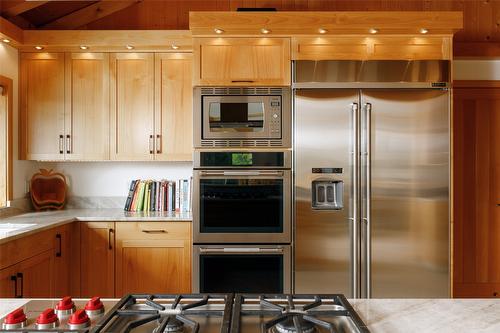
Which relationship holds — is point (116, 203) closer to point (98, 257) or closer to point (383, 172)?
point (98, 257)

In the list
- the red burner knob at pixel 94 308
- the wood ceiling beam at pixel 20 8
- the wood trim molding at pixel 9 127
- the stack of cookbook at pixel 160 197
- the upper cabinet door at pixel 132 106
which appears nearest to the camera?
the red burner knob at pixel 94 308

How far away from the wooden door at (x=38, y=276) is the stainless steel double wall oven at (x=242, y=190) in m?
0.97

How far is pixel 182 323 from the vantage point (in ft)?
3.20

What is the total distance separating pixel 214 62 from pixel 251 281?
5.28ft

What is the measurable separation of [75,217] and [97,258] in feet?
1.14

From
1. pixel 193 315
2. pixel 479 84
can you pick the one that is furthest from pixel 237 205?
pixel 479 84

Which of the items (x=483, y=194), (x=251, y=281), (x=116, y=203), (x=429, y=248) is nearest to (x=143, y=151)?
(x=116, y=203)

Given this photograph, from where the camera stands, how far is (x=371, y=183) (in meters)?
3.12

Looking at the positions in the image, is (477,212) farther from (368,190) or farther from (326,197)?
(326,197)

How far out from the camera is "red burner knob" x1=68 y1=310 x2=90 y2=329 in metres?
0.95

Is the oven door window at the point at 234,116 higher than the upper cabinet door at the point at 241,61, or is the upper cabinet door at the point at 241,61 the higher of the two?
the upper cabinet door at the point at 241,61

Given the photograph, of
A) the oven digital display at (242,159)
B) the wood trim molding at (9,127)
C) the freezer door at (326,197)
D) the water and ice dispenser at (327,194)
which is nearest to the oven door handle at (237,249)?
the freezer door at (326,197)

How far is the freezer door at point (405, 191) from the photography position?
312cm

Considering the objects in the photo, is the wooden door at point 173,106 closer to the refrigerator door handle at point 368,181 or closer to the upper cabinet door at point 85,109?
the upper cabinet door at point 85,109
